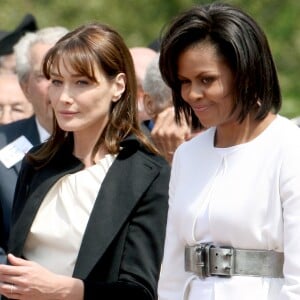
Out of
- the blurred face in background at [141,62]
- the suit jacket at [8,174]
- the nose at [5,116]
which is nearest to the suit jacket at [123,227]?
the suit jacket at [8,174]

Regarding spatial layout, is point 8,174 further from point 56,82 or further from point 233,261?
point 233,261

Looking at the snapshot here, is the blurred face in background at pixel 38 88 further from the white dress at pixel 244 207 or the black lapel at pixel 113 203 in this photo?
the white dress at pixel 244 207

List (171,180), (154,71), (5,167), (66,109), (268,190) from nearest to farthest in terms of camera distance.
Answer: (268,190)
(171,180)
(66,109)
(5,167)
(154,71)

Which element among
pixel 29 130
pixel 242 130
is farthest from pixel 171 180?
pixel 29 130

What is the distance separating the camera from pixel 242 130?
5.23 meters

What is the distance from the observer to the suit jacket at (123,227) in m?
5.73

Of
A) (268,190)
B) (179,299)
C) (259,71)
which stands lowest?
(179,299)

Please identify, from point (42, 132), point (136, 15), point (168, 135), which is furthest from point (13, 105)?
point (136, 15)

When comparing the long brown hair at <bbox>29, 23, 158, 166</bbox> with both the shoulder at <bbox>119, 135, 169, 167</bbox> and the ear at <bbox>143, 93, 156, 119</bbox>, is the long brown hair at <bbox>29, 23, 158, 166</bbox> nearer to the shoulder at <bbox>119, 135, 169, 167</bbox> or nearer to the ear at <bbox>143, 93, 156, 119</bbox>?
the shoulder at <bbox>119, 135, 169, 167</bbox>

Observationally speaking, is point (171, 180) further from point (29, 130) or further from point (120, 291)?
point (29, 130)

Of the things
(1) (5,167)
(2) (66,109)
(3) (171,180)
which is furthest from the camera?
(1) (5,167)

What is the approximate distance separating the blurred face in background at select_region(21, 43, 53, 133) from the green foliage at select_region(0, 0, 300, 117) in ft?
18.8

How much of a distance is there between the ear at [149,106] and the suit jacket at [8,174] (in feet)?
1.91

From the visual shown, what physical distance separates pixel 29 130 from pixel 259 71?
8.39 feet
